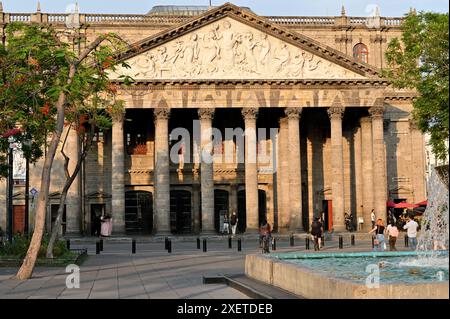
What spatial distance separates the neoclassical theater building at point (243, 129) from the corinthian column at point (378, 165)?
0.08 m

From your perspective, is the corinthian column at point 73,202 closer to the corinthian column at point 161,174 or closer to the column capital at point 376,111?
the corinthian column at point 161,174

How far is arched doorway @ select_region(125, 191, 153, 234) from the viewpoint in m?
57.9

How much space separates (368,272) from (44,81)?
50.1 ft

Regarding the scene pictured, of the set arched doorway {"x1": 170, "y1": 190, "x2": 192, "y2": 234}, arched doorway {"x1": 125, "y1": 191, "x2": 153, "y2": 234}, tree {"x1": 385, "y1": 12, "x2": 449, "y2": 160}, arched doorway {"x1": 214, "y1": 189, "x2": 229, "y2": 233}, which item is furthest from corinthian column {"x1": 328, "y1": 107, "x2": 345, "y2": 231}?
tree {"x1": 385, "y1": 12, "x2": 449, "y2": 160}

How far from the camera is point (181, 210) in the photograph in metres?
58.7

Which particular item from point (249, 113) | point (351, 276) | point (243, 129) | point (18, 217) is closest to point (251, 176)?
point (249, 113)

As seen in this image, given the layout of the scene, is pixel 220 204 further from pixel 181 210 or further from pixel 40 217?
pixel 40 217

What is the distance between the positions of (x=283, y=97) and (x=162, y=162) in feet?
32.1

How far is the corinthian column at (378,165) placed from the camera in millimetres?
52784

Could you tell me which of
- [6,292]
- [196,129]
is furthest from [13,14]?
[6,292]

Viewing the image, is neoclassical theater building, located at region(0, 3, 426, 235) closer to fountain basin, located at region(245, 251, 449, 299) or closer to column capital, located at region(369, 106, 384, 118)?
column capital, located at region(369, 106, 384, 118)

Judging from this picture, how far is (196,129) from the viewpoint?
189 feet

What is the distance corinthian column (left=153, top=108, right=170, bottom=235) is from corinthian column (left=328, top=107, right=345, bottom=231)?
11.7m

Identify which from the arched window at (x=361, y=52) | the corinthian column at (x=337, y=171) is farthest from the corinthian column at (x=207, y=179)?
the arched window at (x=361, y=52)
